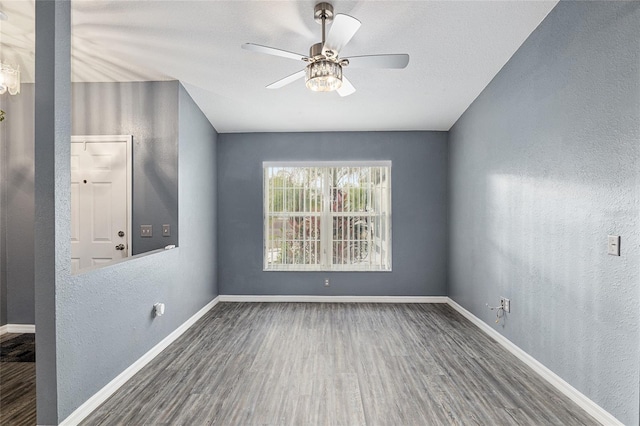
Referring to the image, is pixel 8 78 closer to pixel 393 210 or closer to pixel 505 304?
pixel 393 210

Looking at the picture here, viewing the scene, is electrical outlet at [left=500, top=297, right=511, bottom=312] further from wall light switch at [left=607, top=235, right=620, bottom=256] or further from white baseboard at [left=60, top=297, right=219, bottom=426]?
white baseboard at [left=60, top=297, right=219, bottom=426]

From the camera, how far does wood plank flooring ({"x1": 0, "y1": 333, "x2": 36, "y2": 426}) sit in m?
2.16

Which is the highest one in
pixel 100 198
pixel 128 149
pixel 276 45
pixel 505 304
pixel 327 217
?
pixel 276 45

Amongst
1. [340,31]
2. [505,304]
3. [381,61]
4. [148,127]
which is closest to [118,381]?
[148,127]

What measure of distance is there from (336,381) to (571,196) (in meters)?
2.19

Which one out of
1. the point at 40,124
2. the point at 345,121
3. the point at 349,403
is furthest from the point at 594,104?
the point at 40,124

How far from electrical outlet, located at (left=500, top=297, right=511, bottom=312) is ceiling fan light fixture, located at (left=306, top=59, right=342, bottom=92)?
8.45ft

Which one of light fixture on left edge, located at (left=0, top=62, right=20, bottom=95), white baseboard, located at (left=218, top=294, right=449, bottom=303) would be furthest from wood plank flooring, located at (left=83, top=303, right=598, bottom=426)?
light fixture on left edge, located at (left=0, top=62, right=20, bottom=95)

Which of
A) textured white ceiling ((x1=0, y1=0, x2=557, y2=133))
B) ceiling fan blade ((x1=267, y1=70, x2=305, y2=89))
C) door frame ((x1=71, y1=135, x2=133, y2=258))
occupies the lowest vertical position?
door frame ((x1=71, y1=135, x2=133, y2=258))

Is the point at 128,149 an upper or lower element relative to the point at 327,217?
upper

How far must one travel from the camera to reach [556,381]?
8.63 ft

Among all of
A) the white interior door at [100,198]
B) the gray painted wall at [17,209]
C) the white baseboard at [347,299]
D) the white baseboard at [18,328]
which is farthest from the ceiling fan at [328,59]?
the white baseboard at [18,328]

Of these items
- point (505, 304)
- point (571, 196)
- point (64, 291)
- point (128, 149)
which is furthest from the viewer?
point (128, 149)

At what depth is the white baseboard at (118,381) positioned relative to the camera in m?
2.19
